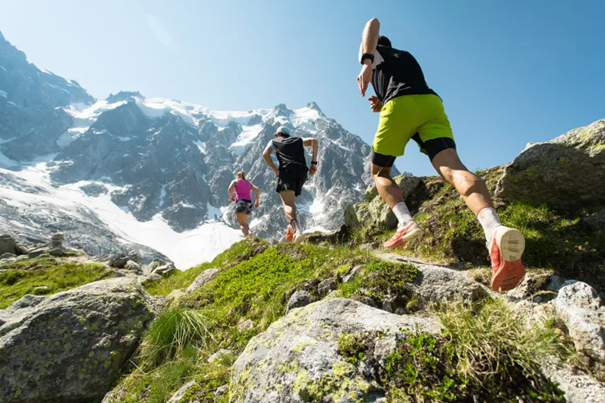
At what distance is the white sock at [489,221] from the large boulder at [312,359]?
1228mm

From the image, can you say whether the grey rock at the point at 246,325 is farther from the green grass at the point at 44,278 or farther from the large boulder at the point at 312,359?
the green grass at the point at 44,278

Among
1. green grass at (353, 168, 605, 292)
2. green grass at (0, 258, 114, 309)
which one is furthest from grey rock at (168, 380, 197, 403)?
green grass at (0, 258, 114, 309)

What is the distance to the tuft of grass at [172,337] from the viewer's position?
4145 millimetres

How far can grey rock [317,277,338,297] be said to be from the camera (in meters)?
4.25

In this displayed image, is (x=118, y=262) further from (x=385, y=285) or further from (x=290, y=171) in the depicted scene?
(x=385, y=285)

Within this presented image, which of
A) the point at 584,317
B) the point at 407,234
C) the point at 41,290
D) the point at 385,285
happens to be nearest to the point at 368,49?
the point at 407,234

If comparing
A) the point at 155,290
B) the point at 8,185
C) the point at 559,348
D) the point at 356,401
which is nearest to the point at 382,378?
the point at 356,401

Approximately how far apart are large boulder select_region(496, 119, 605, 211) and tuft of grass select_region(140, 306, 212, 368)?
5921mm

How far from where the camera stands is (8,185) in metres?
180

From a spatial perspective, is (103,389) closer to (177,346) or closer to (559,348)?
(177,346)

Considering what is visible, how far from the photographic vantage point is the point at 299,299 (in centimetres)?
412

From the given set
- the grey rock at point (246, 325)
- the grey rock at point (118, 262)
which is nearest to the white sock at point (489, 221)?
the grey rock at point (246, 325)

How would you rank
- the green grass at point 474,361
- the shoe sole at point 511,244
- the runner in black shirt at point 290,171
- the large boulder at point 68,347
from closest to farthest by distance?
the green grass at point 474,361, the shoe sole at point 511,244, the large boulder at point 68,347, the runner in black shirt at point 290,171

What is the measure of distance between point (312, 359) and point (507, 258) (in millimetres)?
2118
